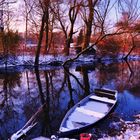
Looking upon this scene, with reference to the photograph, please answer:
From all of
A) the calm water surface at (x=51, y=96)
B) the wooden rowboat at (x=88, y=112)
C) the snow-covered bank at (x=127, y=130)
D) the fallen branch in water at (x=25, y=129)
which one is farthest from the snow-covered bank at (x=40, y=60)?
the snow-covered bank at (x=127, y=130)

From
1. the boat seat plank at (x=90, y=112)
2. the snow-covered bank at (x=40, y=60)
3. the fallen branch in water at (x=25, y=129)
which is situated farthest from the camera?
the snow-covered bank at (x=40, y=60)

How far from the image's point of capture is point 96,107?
14.2 meters

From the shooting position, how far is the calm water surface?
12742 mm

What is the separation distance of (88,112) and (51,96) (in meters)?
5.43

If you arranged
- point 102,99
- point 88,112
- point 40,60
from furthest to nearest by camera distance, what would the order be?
point 40,60
point 102,99
point 88,112

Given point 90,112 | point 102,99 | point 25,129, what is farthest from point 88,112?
point 25,129

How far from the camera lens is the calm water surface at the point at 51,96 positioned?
41.8ft

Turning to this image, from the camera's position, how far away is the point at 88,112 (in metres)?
13.2

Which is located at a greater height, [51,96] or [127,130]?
[127,130]

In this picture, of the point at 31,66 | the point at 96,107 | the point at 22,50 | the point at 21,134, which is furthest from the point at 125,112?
the point at 22,50

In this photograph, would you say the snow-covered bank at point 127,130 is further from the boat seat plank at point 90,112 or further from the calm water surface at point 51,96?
the boat seat plank at point 90,112

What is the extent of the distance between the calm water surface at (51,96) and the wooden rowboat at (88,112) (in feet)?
1.18

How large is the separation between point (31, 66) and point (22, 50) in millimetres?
6063

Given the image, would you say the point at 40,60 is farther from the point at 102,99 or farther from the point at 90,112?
the point at 90,112
